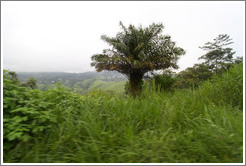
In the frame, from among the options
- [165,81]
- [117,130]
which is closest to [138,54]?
[165,81]

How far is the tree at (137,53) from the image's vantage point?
258 inches

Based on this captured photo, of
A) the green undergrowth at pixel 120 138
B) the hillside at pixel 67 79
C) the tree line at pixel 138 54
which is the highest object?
the tree line at pixel 138 54

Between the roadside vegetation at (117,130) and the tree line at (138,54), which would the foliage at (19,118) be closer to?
the roadside vegetation at (117,130)

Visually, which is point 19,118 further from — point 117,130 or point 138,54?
point 138,54

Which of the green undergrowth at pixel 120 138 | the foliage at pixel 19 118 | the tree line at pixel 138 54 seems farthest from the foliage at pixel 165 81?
the foliage at pixel 19 118

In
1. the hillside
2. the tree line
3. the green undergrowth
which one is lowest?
the green undergrowth

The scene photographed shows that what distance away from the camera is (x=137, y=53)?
685 cm

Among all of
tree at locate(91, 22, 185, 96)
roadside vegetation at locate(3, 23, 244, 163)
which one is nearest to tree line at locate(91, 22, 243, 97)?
tree at locate(91, 22, 185, 96)

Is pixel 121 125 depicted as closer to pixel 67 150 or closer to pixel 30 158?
pixel 67 150

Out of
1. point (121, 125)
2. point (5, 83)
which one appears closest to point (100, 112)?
point (121, 125)

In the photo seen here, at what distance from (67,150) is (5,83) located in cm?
136

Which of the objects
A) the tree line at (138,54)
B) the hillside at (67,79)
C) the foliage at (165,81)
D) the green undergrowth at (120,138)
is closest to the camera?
the green undergrowth at (120,138)

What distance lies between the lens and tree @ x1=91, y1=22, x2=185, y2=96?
6543 mm

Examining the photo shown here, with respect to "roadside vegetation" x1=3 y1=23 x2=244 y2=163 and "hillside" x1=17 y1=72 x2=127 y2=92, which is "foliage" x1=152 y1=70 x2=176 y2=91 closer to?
"hillside" x1=17 y1=72 x2=127 y2=92
